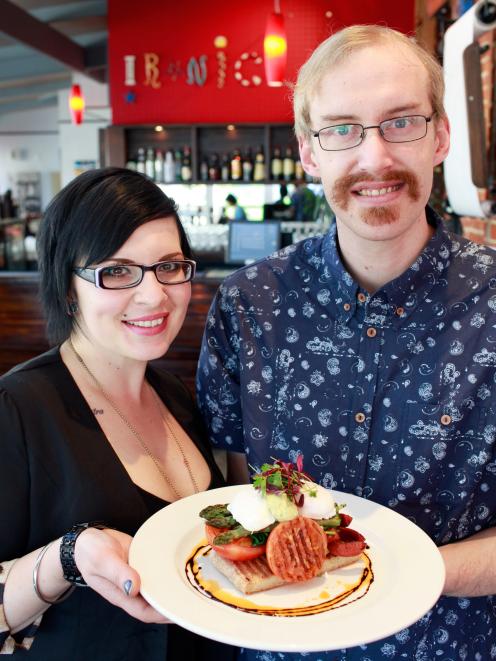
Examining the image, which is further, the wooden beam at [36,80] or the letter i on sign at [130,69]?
the wooden beam at [36,80]

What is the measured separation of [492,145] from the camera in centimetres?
352

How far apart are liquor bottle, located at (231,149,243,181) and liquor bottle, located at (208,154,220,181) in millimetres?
190

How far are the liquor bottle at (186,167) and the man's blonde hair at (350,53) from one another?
260 inches

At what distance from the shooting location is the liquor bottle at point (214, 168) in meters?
8.09

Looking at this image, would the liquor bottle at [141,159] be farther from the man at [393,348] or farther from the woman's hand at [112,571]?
the woman's hand at [112,571]

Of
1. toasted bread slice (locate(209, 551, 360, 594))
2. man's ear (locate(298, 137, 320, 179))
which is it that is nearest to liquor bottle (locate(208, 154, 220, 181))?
man's ear (locate(298, 137, 320, 179))

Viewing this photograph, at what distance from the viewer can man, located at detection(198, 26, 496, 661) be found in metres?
1.49

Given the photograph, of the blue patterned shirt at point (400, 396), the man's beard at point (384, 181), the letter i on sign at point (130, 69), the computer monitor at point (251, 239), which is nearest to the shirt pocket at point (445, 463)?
the blue patterned shirt at point (400, 396)

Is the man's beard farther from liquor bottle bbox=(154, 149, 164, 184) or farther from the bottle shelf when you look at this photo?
liquor bottle bbox=(154, 149, 164, 184)

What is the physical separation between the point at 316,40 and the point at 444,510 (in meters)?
7.20

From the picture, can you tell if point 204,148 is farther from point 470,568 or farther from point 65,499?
point 470,568

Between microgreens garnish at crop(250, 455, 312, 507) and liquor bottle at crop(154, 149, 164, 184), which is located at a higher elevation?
liquor bottle at crop(154, 149, 164, 184)

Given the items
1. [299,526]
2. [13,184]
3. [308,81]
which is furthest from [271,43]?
[13,184]

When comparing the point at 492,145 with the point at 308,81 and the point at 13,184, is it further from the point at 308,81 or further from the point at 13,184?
the point at 13,184
